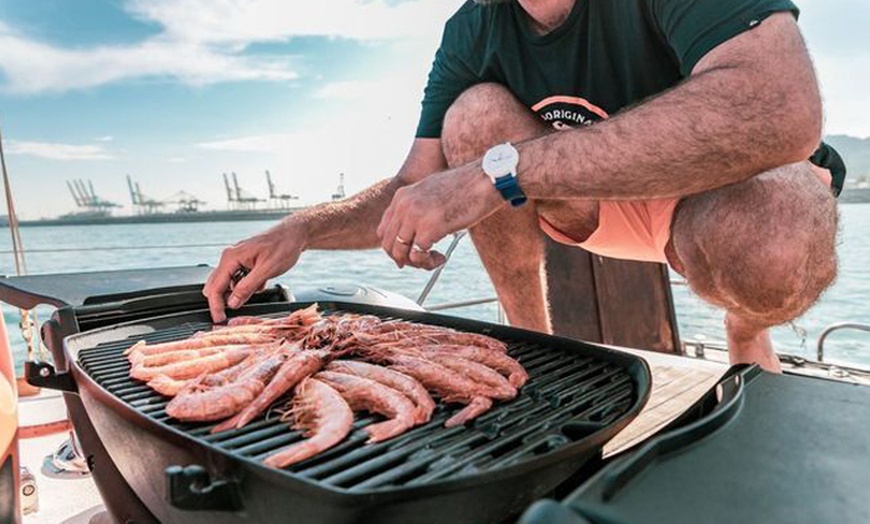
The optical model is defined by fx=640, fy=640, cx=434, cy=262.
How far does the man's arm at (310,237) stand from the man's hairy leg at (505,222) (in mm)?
149

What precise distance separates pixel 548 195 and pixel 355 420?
2.48ft

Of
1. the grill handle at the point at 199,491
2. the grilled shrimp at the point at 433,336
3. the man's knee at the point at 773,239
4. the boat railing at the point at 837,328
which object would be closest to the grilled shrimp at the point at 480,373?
the grilled shrimp at the point at 433,336

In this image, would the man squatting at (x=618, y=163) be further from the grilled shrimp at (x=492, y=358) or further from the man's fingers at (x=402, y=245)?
the grilled shrimp at (x=492, y=358)

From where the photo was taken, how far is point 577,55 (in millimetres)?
2023

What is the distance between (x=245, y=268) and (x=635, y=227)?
1.20m

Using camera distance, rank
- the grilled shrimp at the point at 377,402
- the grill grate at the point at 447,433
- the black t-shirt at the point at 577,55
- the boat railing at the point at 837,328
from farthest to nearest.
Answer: the boat railing at the point at 837,328 < the black t-shirt at the point at 577,55 < the grilled shrimp at the point at 377,402 < the grill grate at the point at 447,433

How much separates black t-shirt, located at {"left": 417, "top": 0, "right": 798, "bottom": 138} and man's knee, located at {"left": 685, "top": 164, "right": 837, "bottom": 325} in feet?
1.21

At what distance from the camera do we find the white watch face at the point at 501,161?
1.49 m

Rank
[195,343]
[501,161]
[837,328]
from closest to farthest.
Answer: [195,343] → [501,161] → [837,328]

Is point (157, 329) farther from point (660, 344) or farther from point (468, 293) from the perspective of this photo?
point (468, 293)

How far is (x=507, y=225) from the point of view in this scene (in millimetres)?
2359

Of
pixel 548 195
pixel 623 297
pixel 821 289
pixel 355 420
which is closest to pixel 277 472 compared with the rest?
pixel 355 420

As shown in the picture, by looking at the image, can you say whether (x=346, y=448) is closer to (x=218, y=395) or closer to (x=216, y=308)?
(x=218, y=395)

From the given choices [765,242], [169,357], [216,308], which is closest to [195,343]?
[169,357]
